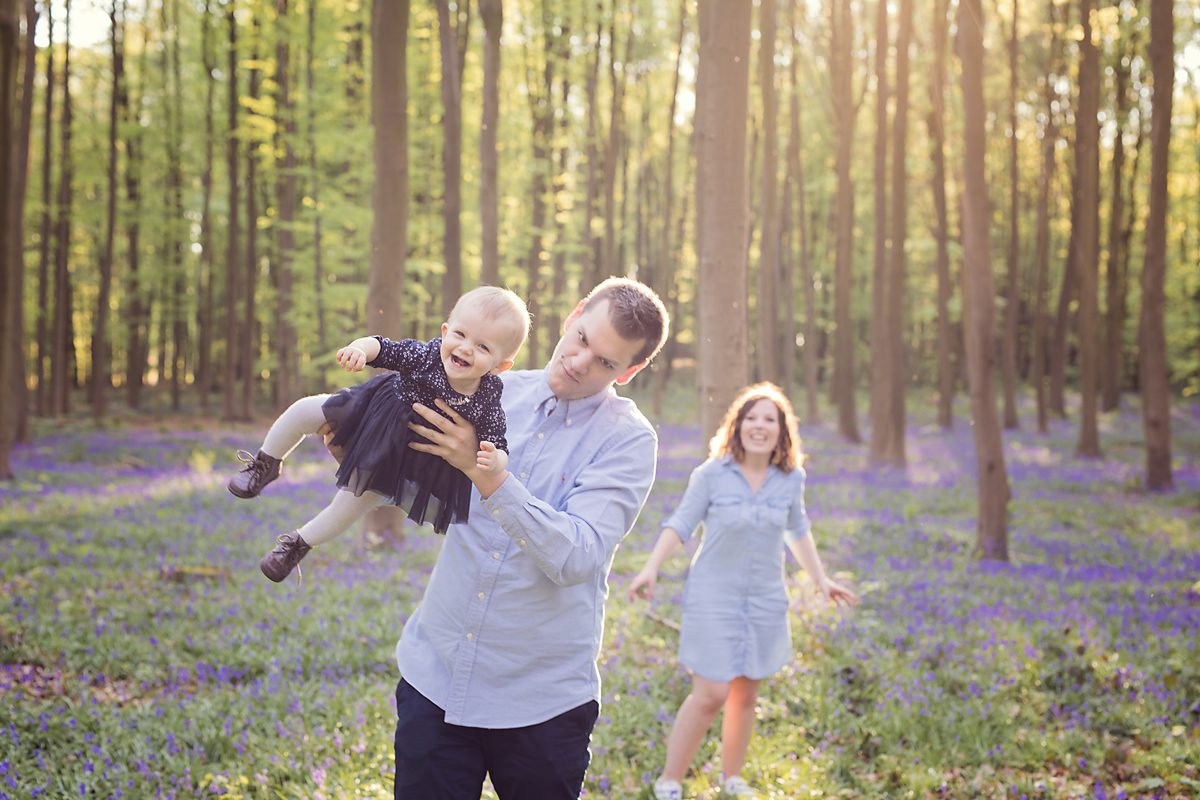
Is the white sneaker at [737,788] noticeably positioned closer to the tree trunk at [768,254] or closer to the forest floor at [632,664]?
the forest floor at [632,664]

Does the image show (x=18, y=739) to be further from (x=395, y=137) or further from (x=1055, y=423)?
(x=1055, y=423)

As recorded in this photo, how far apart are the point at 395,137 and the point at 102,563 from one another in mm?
5509

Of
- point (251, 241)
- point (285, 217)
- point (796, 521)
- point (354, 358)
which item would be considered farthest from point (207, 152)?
point (354, 358)

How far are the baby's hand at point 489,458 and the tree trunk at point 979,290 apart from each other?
31.3ft

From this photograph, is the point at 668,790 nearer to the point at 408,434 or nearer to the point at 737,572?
the point at 737,572

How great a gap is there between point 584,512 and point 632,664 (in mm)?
4910

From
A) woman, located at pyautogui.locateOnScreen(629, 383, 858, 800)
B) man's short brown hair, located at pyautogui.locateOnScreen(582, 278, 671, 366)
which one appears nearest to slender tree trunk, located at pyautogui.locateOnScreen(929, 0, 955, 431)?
woman, located at pyautogui.locateOnScreen(629, 383, 858, 800)

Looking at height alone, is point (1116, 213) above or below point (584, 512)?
above

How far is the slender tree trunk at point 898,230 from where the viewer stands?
58.5 feet

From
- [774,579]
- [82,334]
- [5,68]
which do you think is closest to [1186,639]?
[774,579]

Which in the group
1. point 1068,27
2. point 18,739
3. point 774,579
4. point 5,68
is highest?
point 1068,27

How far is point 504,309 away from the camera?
8.98 ft

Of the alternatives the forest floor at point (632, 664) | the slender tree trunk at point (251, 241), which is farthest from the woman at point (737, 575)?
the slender tree trunk at point (251, 241)

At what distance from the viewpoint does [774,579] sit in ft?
17.1
